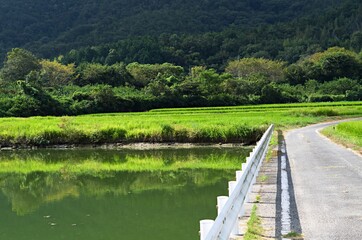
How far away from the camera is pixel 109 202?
14.4 metres

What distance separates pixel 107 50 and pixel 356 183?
115813 millimetres

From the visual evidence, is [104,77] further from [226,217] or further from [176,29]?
[176,29]

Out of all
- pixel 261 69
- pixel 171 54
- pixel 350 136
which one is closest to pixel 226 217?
A: pixel 350 136

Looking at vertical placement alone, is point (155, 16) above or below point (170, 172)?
above

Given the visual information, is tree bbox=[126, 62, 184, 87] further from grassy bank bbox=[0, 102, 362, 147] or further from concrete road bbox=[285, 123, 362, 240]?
concrete road bbox=[285, 123, 362, 240]

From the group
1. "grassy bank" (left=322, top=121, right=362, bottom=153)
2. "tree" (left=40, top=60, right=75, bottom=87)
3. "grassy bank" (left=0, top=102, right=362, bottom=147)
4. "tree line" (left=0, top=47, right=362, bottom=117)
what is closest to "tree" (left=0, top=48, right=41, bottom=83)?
"tree line" (left=0, top=47, right=362, bottom=117)

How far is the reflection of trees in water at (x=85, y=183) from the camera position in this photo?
15898 millimetres

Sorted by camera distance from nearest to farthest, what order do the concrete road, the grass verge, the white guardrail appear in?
the white guardrail
the grass verge
the concrete road

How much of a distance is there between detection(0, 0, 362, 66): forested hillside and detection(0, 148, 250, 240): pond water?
96415 millimetres

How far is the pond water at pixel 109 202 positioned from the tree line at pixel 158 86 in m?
32.8

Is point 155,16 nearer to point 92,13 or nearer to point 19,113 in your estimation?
point 92,13

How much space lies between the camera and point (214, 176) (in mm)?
18922

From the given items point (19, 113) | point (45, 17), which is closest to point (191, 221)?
point (19, 113)

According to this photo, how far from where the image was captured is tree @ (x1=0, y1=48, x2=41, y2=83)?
3009 inches
